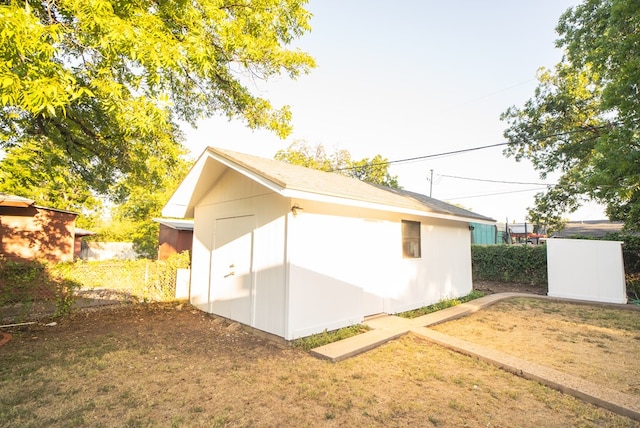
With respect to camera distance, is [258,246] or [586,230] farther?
[586,230]

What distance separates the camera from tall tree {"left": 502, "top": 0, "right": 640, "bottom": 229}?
27.2ft

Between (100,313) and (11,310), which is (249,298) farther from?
(11,310)

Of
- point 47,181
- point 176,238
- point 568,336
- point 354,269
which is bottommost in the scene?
point 568,336

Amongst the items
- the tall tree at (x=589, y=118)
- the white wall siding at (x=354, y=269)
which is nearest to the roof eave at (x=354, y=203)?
the white wall siding at (x=354, y=269)

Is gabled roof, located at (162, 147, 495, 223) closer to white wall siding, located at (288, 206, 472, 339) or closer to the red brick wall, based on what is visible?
white wall siding, located at (288, 206, 472, 339)

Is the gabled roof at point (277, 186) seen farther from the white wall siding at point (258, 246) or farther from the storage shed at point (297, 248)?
the white wall siding at point (258, 246)

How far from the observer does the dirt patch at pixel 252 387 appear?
321 centimetres

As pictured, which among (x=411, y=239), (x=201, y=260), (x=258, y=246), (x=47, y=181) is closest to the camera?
(x=258, y=246)

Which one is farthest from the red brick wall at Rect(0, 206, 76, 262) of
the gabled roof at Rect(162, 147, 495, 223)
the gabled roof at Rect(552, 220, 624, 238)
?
the gabled roof at Rect(552, 220, 624, 238)

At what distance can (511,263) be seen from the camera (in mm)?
13977

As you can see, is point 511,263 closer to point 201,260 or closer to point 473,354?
point 473,354

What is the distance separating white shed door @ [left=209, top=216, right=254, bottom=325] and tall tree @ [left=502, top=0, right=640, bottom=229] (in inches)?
403

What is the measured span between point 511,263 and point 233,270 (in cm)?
1307

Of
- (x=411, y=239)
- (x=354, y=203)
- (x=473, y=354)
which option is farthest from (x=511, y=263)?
(x=354, y=203)
